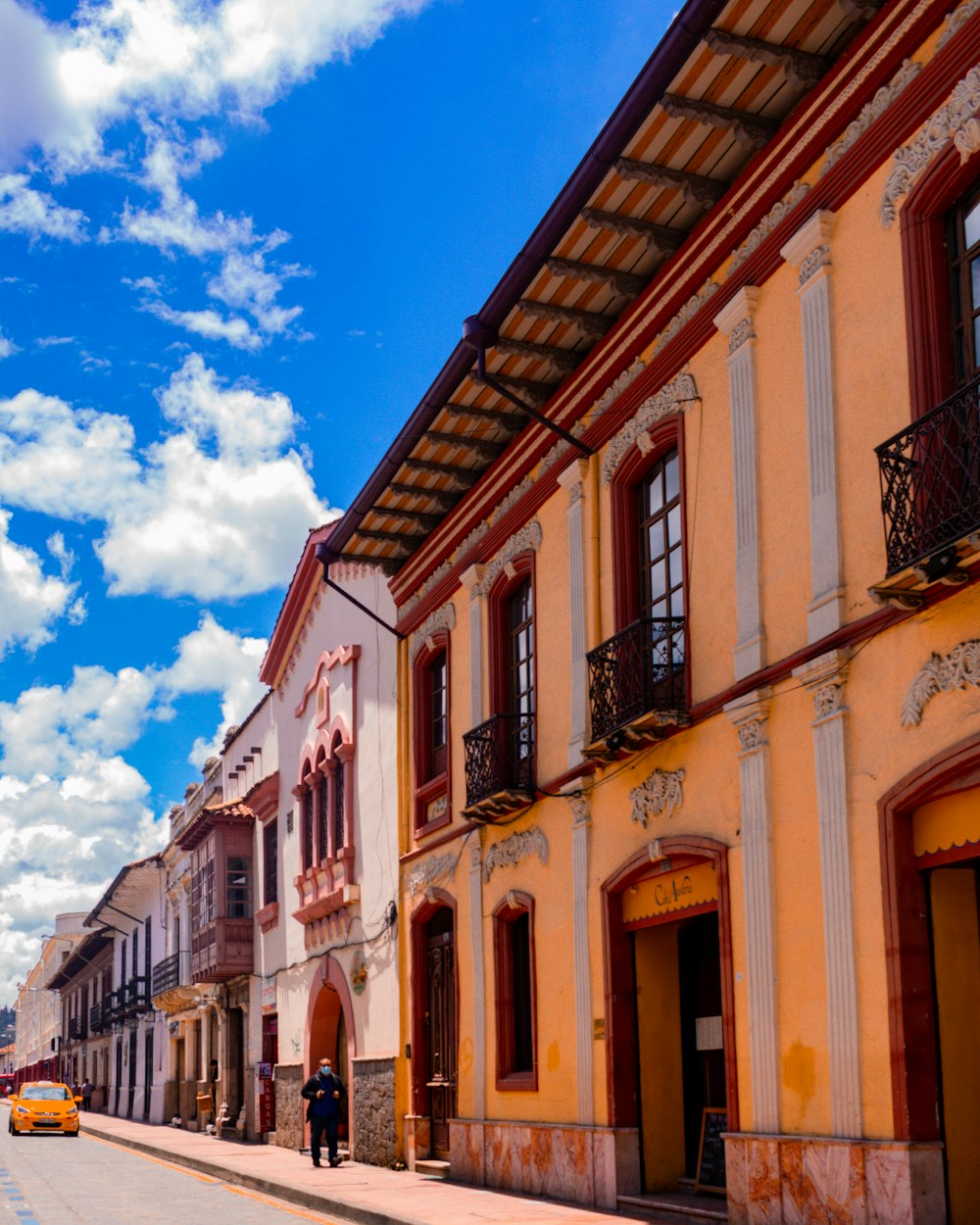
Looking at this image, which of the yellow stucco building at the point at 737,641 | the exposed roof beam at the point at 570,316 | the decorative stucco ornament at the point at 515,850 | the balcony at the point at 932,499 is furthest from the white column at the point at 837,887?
the decorative stucco ornament at the point at 515,850

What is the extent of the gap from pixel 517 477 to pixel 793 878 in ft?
25.3

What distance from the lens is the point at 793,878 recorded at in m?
11.6

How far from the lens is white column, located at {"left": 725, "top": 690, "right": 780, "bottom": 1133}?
11734 millimetres

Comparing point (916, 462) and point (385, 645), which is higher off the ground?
point (385, 645)

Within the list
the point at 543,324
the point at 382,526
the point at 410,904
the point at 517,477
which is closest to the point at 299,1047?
the point at 410,904

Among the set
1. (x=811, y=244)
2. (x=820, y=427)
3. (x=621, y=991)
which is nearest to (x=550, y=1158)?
(x=621, y=991)

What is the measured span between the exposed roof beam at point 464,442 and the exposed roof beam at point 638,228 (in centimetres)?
496

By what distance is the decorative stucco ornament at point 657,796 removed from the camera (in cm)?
1369

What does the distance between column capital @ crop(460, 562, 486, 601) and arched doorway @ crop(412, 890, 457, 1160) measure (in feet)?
12.6

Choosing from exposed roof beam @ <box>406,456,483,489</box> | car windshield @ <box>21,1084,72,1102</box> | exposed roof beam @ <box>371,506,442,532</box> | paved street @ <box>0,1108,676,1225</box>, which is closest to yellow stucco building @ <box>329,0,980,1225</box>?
exposed roof beam @ <box>406,456,483,489</box>

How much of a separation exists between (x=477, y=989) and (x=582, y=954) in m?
3.32

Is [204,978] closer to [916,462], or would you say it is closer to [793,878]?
[793,878]

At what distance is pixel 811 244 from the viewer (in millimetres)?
11805

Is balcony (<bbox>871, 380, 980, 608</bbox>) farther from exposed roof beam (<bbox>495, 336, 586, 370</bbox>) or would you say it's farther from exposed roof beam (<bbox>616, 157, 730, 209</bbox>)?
exposed roof beam (<bbox>495, 336, 586, 370</bbox>)
